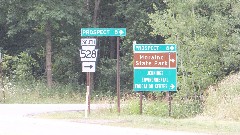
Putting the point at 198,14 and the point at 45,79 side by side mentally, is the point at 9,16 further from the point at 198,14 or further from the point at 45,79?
the point at 198,14

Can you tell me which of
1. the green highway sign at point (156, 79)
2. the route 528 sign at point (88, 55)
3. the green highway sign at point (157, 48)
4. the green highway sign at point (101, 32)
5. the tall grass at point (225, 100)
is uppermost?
the green highway sign at point (101, 32)

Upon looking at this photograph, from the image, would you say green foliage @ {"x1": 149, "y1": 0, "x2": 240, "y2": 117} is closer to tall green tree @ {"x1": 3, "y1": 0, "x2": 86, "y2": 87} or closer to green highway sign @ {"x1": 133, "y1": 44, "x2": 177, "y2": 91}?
green highway sign @ {"x1": 133, "y1": 44, "x2": 177, "y2": 91}

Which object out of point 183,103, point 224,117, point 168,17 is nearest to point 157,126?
point 224,117

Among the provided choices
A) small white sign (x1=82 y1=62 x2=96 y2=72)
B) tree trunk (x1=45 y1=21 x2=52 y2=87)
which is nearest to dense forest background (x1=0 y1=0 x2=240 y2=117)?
tree trunk (x1=45 y1=21 x2=52 y2=87)

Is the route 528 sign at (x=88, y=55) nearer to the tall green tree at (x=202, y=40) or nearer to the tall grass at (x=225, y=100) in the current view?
the tall grass at (x=225, y=100)

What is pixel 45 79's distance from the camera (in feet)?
137

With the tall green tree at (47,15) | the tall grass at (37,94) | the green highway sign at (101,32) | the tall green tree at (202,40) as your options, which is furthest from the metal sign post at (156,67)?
the tall green tree at (47,15)

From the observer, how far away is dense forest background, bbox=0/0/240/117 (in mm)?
26500

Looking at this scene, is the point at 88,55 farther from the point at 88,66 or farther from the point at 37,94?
the point at 37,94

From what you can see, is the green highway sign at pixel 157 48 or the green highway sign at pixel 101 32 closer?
the green highway sign at pixel 101 32

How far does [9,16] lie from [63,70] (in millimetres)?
9113

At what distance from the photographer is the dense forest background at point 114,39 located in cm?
2650

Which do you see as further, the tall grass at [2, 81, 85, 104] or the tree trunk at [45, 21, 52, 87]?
the tree trunk at [45, 21, 52, 87]

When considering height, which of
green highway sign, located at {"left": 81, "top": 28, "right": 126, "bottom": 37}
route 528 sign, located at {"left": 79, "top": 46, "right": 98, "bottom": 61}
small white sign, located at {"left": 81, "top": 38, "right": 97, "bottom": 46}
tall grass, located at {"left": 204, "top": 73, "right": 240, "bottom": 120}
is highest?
green highway sign, located at {"left": 81, "top": 28, "right": 126, "bottom": 37}
